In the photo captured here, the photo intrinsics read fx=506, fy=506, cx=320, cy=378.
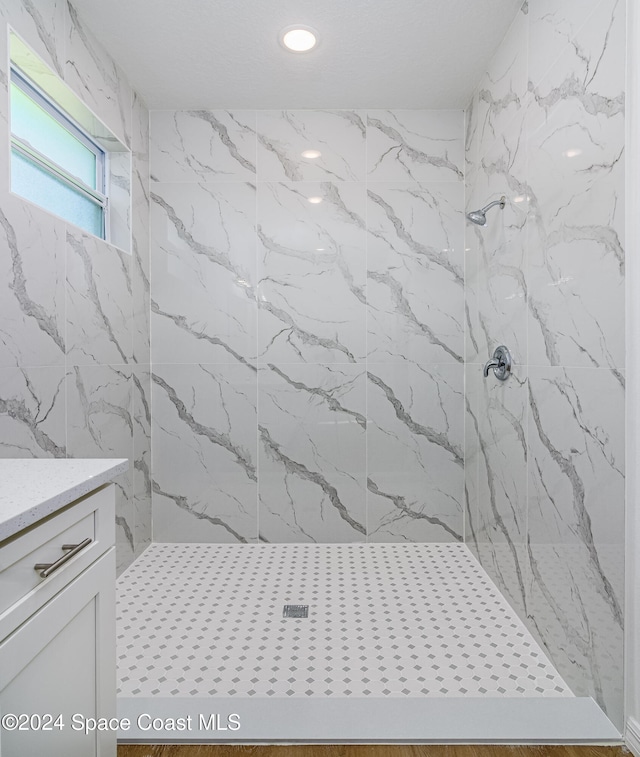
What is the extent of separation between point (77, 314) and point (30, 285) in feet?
1.14

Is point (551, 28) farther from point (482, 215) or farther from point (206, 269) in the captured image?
point (206, 269)

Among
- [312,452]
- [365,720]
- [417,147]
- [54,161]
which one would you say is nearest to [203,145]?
[54,161]

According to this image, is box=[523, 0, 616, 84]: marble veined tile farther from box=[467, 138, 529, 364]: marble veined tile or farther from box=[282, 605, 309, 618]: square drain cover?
box=[282, 605, 309, 618]: square drain cover

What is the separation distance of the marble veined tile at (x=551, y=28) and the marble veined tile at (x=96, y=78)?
5.95 feet

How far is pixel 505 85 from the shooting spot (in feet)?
7.31

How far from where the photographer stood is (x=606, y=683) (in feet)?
4.74

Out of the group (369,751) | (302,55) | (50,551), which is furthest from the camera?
(302,55)

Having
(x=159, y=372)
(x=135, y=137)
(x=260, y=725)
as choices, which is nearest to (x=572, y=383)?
(x=260, y=725)

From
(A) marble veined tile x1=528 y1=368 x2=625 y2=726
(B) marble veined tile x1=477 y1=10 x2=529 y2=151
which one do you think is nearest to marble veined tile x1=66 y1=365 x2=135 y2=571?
(A) marble veined tile x1=528 y1=368 x2=625 y2=726

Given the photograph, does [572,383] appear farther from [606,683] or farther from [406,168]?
[406,168]

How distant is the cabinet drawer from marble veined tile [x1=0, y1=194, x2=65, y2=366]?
3.03 feet

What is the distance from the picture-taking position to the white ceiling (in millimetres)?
2059

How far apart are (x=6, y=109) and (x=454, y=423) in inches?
98.4

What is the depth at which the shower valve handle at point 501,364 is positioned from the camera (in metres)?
2.19
